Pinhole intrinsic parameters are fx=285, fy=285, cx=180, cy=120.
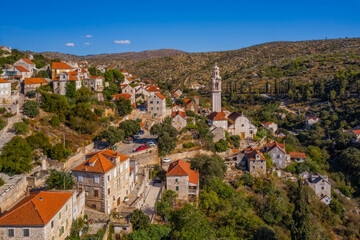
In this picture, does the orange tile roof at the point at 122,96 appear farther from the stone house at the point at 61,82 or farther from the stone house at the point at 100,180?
the stone house at the point at 100,180

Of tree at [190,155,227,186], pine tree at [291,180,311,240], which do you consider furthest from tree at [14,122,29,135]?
pine tree at [291,180,311,240]

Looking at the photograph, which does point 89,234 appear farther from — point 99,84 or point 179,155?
point 99,84

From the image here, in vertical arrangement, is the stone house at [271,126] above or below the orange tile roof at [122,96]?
below

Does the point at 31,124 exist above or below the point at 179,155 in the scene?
above

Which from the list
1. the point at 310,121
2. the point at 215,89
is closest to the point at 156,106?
the point at 215,89

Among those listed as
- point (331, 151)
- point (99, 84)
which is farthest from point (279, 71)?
point (99, 84)

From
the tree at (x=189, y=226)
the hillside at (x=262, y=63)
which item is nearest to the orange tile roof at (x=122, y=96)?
the tree at (x=189, y=226)
